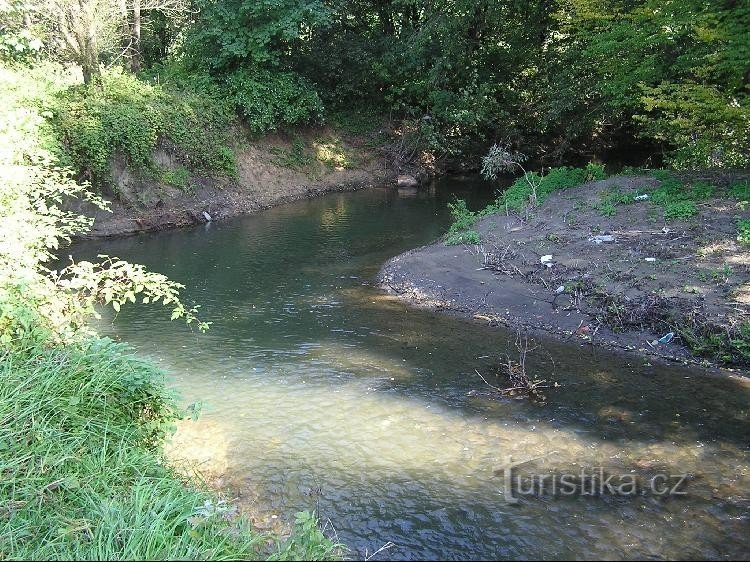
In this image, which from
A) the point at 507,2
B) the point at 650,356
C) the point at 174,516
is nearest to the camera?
the point at 174,516

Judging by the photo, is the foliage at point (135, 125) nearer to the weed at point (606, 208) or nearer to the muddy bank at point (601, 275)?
the muddy bank at point (601, 275)

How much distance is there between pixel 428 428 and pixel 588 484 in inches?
70.9

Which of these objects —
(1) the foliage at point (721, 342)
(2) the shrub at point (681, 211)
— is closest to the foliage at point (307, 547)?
(1) the foliage at point (721, 342)

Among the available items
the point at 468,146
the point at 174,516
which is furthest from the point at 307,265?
the point at 468,146

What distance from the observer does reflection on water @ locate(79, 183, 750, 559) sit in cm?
521

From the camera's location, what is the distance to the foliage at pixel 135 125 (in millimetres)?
15312

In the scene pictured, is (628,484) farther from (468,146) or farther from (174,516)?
(468,146)

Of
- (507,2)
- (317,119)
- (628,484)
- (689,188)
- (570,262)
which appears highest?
(507,2)

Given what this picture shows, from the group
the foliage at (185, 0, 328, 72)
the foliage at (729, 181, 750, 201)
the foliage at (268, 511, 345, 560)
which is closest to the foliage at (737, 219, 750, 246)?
the foliage at (729, 181, 750, 201)

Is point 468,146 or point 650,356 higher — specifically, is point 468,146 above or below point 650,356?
above

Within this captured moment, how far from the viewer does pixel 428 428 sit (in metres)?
6.91

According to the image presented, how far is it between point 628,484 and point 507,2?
16.7 meters

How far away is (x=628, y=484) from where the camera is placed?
19.1 ft

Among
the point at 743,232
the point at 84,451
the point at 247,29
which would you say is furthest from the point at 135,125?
the point at 743,232
